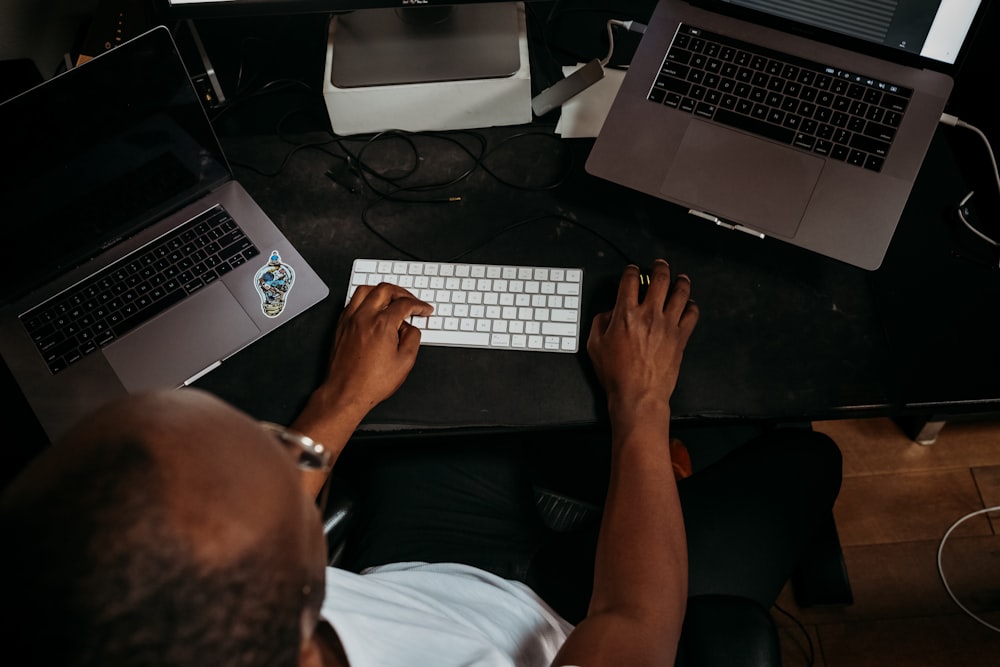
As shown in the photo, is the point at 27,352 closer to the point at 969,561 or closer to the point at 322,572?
the point at 322,572

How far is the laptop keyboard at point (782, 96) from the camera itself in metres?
0.96

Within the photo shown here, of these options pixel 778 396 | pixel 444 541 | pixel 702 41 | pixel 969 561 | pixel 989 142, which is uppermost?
pixel 702 41

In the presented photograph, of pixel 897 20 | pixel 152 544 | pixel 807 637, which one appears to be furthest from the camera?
pixel 807 637

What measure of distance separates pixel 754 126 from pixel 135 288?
0.82 m

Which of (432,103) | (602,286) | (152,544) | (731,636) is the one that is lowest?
(731,636)

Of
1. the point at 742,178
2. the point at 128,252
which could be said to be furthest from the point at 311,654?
the point at 742,178

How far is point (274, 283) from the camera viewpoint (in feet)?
3.34

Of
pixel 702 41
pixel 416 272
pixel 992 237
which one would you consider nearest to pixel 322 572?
pixel 416 272

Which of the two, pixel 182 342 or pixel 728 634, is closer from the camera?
pixel 728 634

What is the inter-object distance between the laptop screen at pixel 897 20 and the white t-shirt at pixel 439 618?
0.79 meters

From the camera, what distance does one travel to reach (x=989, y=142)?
3.53 feet

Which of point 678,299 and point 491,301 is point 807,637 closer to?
point 678,299

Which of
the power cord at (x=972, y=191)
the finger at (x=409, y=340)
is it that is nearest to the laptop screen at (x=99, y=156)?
the finger at (x=409, y=340)

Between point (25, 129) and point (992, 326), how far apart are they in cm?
117
